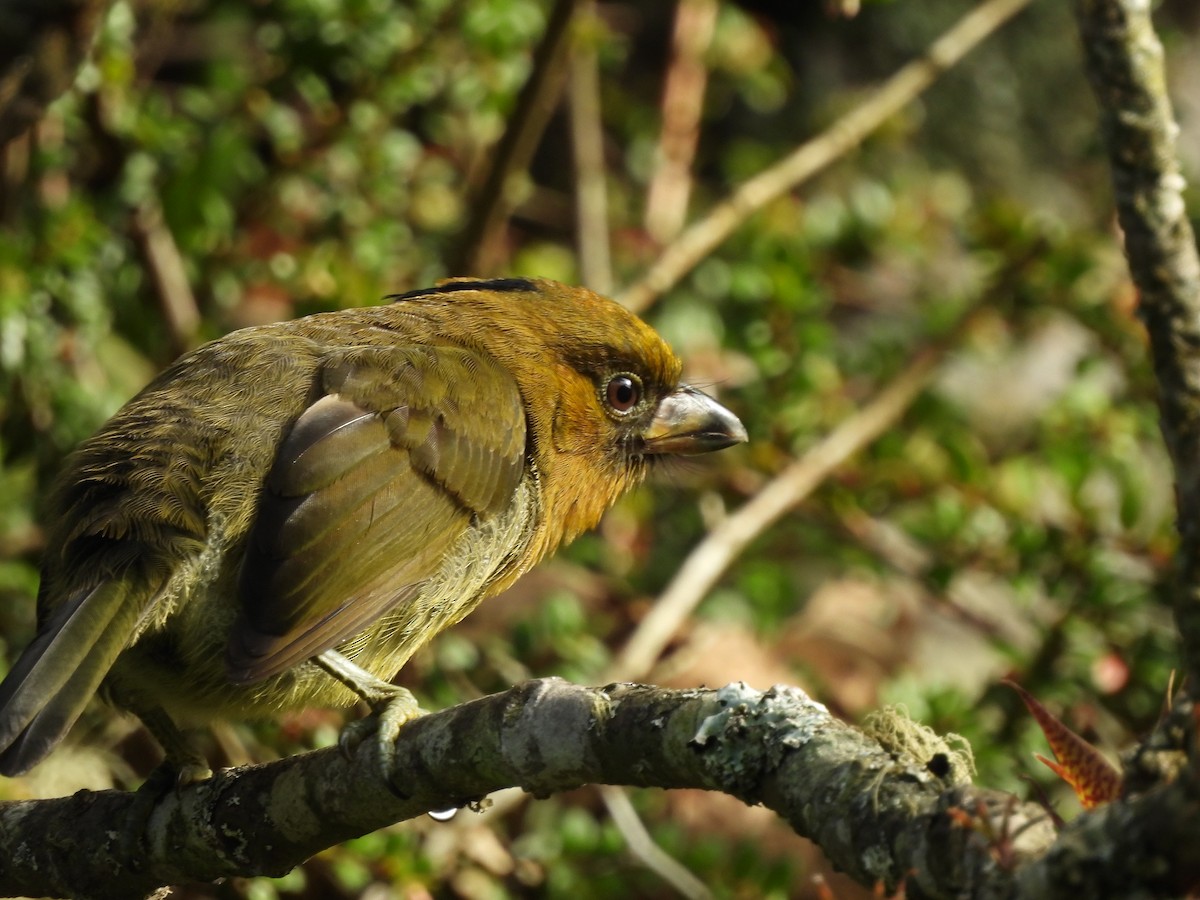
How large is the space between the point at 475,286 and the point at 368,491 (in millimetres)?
1093

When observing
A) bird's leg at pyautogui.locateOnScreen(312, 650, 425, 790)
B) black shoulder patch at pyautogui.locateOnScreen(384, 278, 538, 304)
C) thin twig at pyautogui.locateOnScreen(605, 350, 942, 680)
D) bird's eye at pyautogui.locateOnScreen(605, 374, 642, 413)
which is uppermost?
black shoulder patch at pyautogui.locateOnScreen(384, 278, 538, 304)

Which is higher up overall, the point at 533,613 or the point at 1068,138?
the point at 1068,138

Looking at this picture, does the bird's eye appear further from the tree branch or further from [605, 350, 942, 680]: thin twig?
the tree branch

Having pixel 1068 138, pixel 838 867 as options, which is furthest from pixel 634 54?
pixel 838 867

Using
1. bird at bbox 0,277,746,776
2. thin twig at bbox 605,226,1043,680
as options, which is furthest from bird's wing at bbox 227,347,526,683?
thin twig at bbox 605,226,1043,680

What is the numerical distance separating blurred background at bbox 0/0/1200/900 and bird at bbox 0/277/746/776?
30.1 inches

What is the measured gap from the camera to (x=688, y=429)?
4.10 metres

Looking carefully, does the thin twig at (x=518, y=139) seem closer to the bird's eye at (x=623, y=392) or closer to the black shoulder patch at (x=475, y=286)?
the black shoulder patch at (x=475, y=286)

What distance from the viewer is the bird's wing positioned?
3006 millimetres

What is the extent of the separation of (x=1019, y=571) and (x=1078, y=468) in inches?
15.8

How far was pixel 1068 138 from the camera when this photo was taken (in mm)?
8047

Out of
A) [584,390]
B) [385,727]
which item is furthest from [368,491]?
[584,390]

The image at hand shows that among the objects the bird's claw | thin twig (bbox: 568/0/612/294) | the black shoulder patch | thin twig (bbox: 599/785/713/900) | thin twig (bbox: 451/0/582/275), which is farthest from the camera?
thin twig (bbox: 568/0/612/294)

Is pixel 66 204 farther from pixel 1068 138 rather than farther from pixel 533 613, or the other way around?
pixel 1068 138
